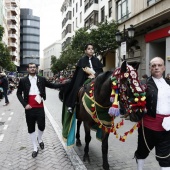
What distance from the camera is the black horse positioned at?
336 centimetres

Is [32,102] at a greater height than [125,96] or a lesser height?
lesser

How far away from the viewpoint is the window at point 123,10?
2087 centimetres

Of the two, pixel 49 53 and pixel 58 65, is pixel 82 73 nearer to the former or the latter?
pixel 58 65

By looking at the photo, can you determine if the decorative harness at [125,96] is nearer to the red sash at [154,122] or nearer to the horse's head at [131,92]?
the horse's head at [131,92]

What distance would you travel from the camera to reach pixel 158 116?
3.54 meters

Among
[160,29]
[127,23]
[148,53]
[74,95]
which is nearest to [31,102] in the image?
[74,95]

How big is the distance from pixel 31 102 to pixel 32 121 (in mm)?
439

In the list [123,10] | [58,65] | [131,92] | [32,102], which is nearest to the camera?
[131,92]

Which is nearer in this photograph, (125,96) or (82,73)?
(125,96)

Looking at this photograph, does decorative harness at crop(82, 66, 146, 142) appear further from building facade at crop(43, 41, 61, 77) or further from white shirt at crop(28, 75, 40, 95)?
building facade at crop(43, 41, 61, 77)

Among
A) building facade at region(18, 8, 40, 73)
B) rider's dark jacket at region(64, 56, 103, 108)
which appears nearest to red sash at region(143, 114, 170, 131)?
rider's dark jacket at region(64, 56, 103, 108)

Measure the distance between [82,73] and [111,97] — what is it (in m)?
1.99

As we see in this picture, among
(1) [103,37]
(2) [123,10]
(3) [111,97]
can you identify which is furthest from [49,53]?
(3) [111,97]

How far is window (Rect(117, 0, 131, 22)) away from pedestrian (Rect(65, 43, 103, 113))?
636 inches
